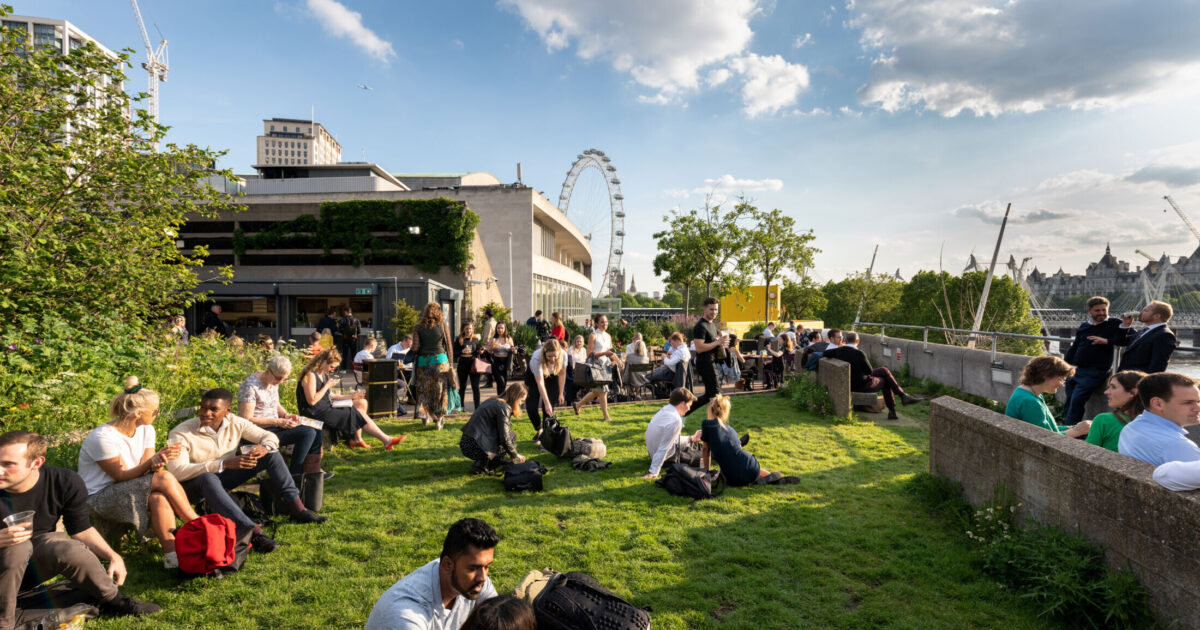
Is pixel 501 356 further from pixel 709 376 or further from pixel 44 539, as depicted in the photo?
pixel 44 539

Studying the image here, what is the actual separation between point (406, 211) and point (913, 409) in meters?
29.2

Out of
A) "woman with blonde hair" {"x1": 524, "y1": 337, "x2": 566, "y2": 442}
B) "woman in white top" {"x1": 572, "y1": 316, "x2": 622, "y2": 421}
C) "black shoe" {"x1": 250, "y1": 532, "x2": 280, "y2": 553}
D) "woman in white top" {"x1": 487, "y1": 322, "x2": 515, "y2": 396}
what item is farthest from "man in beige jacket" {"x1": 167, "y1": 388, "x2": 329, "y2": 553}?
"woman in white top" {"x1": 487, "y1": 322, "x2": 515, "y2": 396}

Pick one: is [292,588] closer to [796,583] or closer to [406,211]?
[796,583]

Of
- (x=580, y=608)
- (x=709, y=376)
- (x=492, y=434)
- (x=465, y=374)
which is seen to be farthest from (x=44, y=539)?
(x=465, y=374)

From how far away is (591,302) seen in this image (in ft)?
203

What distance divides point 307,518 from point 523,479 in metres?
2.06

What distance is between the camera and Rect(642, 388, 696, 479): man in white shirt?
258 inches

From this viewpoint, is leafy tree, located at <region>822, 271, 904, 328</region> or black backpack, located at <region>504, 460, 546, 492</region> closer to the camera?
black backpack, located at <region>504, 460, 546, 492</region>

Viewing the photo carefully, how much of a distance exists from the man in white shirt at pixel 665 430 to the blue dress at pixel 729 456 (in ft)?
1.36

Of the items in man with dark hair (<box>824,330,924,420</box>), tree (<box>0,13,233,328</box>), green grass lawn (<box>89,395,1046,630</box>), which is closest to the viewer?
green grass lawn (<box>89,395,1046,630</box>)

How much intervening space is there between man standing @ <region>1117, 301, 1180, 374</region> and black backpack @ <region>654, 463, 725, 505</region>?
5230 mm

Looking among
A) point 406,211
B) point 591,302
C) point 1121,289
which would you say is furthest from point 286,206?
point 1121,289

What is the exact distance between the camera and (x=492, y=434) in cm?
669

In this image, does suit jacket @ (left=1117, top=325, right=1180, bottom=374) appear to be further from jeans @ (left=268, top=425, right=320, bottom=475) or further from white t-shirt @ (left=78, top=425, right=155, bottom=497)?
white t-shirt @ (left=78, top=425, right=155, bottom=497)
